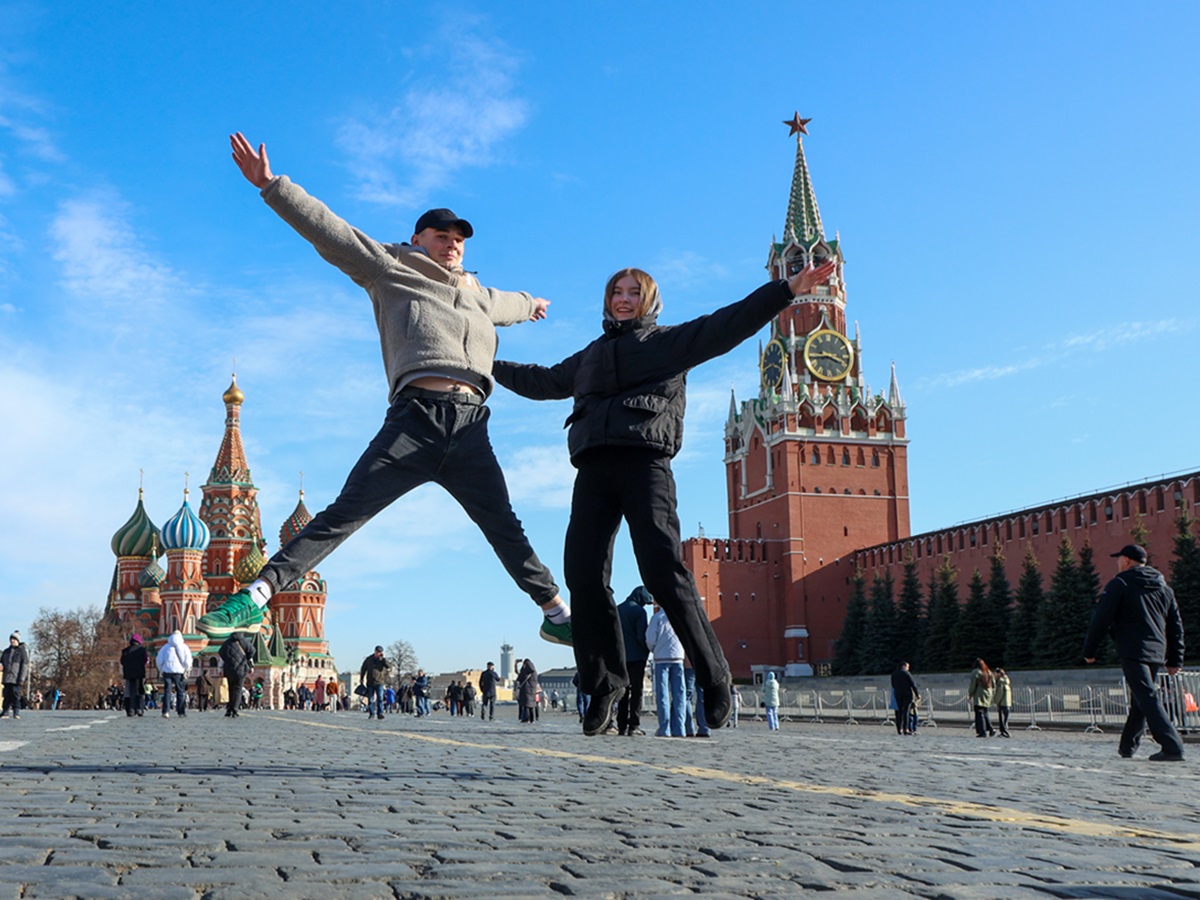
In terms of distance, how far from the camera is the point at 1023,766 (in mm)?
6926

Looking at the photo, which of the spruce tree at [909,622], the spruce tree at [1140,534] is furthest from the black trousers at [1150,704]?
the spruce tree at [909,622]

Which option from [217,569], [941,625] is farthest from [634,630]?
[217,569]

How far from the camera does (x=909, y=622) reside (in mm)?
61938

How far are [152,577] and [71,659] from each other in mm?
16929

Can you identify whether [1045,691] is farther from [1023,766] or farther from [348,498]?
[348,498]

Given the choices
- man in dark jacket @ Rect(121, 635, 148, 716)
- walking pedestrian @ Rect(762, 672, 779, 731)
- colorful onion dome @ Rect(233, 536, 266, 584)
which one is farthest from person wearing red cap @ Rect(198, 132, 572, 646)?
colorful onion dome @ Rect(233, 536, 266, 584)

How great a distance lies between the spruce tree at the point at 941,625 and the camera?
5688 centimetres

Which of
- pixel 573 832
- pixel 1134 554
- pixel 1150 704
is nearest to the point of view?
pixel 573 832

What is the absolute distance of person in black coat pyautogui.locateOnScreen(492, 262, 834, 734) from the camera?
15.7 ft

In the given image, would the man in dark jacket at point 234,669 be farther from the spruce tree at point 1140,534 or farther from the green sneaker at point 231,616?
the spruce tree at point 1140,534

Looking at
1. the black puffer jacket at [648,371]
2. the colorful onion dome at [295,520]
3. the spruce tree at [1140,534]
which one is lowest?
the black puffer jacket at [648,371]

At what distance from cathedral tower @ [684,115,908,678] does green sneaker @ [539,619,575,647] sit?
224 ft

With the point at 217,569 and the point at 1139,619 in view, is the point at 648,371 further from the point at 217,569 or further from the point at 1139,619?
the point at 217,569

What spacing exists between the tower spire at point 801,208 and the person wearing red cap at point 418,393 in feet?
281
